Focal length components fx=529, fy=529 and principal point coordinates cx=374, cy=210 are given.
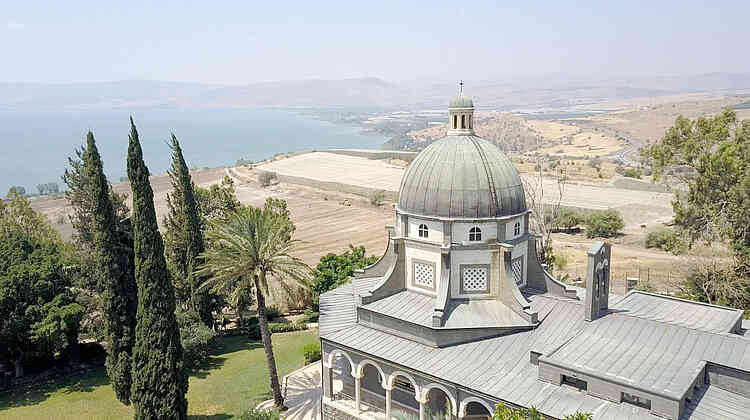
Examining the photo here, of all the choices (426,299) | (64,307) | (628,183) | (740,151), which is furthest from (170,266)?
(628,183)

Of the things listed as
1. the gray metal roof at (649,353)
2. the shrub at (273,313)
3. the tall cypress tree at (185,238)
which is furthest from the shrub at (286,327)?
the gray metal roof at (649,353)

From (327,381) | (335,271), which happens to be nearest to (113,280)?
(327,381)

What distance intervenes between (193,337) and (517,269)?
21.1 meters

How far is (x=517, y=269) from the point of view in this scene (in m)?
26.2

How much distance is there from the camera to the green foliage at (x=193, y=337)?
3362cm

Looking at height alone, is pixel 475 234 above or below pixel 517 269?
above

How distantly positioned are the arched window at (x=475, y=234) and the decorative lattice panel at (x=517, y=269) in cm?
235

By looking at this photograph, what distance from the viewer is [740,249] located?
119ft

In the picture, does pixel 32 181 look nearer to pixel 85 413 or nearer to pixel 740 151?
pixel 85 413

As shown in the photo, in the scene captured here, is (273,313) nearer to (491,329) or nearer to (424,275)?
(424,275)

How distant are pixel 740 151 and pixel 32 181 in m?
192

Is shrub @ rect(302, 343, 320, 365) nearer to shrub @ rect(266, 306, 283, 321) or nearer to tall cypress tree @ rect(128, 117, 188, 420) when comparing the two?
tall cypress tree @ rect(128, 117, 188, 420)

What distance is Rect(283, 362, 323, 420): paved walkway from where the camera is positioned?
26828mm

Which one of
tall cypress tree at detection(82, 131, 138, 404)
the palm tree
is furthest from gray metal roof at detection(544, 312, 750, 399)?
tall cypress tree at detection(82, 131, 138, 404)
